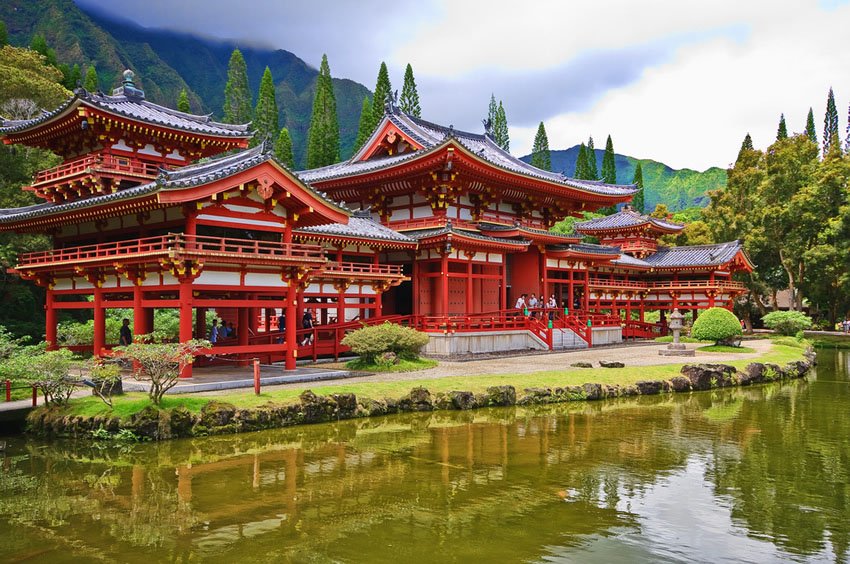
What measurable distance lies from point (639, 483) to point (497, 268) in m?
23.6

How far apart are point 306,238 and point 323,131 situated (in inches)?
1762

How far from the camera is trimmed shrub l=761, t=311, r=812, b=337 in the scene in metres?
41.8

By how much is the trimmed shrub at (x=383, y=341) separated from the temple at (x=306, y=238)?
8.14 ft

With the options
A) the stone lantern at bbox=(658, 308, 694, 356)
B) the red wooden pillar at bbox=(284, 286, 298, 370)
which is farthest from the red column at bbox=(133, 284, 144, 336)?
the stone lantern at bbox=(658, 308, 694, 356)

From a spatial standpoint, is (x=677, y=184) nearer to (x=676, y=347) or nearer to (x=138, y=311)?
(x=676, y=347)

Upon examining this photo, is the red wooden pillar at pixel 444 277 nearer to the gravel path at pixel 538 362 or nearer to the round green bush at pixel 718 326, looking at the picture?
the gravel path at pixel 538 362

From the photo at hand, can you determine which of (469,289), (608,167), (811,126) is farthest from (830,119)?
(469,289)

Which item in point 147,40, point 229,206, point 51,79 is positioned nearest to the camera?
point 229,206

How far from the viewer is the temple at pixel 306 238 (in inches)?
782

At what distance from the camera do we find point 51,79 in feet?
130

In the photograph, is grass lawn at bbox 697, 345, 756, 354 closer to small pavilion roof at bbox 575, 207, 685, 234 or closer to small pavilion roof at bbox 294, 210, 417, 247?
small pavilion roof at bbox 294, 210, 417, 247

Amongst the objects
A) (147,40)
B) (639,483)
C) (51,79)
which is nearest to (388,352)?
(639,483)

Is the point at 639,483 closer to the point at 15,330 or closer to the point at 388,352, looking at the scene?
the point at 388,352

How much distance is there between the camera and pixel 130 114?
2259cm
